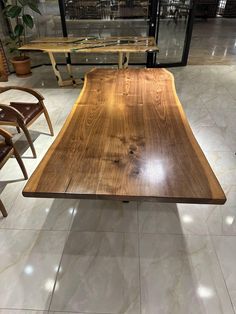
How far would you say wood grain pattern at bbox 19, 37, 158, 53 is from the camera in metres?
3.37

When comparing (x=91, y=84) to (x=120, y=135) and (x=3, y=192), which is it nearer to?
(x=120, y=135)

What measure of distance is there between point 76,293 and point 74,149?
A: 86 centimetres

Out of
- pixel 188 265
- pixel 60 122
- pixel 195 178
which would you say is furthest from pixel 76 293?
pixel 60 122

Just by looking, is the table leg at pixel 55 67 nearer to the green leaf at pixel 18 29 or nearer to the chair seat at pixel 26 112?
the green leaf at pixel 18 29

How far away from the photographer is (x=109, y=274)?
4.73 ft

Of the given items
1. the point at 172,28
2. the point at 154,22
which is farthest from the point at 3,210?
the point at 172,28

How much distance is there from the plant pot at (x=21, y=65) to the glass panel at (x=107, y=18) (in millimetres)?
1132

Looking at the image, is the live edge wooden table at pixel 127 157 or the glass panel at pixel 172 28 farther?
the glass panel at pixel 172 28

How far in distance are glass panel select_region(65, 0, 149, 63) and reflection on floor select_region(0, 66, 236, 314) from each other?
380 cm

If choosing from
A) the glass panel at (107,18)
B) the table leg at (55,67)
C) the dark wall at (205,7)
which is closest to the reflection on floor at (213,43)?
the dark wall at (205,7)

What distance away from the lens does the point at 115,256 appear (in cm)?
154

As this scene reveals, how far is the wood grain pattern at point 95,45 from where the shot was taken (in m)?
3.37

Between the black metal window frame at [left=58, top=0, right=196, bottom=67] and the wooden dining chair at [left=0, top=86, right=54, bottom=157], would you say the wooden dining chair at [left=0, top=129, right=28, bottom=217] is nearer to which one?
the wooden dining chair at [left=0, top=86, right=54, bottom=157]

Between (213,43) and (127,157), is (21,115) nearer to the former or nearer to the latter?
(127,157)
